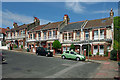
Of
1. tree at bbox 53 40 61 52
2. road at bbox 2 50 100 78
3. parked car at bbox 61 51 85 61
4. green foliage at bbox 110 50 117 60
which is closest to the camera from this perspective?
road at bbox 2 50 100 78

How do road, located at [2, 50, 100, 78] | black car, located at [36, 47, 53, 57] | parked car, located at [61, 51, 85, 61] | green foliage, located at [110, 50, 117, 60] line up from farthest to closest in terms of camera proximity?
black car, located at [36, 47, 53, 57]
green foliage, located at [110, 50, 117, 60]
parked car, located at [61, 51, 85, 61]
road, located at [2, 50, 100, 78]

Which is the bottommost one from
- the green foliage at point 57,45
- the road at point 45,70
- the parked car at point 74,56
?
the road at point 45,70

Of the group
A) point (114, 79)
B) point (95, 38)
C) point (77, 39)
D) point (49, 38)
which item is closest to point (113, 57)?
point (95, 38)

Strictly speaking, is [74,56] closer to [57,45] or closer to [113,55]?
[113,55]

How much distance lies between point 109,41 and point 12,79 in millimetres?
21764

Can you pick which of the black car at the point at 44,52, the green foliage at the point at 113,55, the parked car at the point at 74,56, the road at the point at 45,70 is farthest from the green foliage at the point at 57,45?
the road at the point at 45,70

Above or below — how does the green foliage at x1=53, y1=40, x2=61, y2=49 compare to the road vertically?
above

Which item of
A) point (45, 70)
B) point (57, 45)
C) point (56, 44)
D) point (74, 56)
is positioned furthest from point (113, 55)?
point (45, 70)

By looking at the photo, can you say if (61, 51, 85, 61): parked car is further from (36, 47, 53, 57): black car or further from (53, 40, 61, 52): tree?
(53, 40, 61, 52): tree

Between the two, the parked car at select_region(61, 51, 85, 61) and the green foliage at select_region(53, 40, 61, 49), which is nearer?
the parked car at select_region(61, 51, 85, 61)

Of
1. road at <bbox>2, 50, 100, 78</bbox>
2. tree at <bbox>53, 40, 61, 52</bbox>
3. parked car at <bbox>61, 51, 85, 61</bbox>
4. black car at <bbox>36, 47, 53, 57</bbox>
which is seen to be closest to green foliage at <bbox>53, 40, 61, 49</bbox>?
tree at <bbox>53, 40, 61, 52</bbox>

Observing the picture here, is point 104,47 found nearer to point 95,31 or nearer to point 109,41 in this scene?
point 109,41

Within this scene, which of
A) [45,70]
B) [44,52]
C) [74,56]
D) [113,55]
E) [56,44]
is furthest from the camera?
[56,44]

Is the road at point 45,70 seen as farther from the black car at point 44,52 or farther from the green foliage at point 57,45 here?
the green foliage at point 57,45
